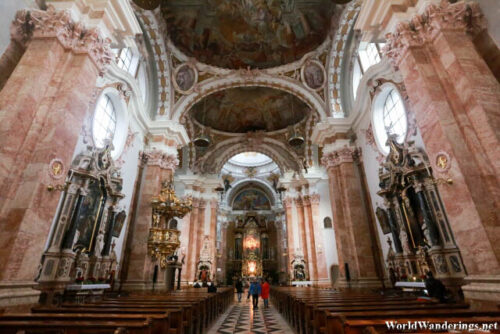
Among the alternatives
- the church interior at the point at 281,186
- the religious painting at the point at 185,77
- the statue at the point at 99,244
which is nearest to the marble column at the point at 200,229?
the church interior at the point at 281,186

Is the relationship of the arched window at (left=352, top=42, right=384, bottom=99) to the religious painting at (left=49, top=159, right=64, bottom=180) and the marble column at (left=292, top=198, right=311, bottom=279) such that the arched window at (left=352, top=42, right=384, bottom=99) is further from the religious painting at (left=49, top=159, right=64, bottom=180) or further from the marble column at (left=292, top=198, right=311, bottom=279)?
the religious painting at (left=49, top=159, right=64, bottom=180)

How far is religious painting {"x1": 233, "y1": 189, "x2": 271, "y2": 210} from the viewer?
31641mm

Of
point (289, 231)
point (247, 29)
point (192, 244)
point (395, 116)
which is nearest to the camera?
point (395, 116)

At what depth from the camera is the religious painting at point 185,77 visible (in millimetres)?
13523

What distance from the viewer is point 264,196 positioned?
31688 mm

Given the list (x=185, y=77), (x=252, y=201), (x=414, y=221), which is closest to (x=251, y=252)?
(x=252, y=201)

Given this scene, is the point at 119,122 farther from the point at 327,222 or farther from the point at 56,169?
the point at 327,222

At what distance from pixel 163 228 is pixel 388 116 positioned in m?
9.46

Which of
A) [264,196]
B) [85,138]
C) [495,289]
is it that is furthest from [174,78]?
[264,196]

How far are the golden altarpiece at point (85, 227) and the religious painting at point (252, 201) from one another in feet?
75.0

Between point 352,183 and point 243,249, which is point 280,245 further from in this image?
point 352,183

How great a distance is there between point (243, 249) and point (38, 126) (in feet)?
89.7

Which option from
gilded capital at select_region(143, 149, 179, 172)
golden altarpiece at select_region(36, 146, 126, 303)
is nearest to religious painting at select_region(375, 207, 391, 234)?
gilded capital at select_region(143, 149, 179, 172)

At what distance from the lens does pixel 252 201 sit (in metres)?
31.8
